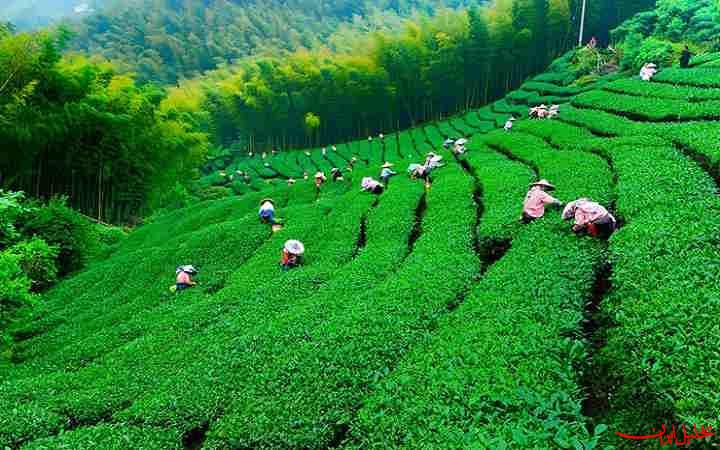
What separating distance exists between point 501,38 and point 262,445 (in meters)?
53.4

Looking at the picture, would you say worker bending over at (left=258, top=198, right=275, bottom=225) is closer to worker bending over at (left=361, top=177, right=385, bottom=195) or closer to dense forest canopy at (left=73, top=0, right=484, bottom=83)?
worker bending over at (left=361, top=177, right=385, bottom=195)

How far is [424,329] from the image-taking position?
778 cm

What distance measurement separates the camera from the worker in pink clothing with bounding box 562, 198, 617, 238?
9.05 m

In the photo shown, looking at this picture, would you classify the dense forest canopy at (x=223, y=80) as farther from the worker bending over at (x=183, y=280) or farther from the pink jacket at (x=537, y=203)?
the pink jacket at (x=537, y=203)

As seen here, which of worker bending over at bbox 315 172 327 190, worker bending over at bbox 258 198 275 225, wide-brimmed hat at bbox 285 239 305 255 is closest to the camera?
wide-brimmed hat at bbox 285 239 305 255

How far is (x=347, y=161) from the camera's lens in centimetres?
4416

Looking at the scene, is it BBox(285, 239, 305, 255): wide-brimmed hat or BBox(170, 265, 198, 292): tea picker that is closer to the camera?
BBox(285, 239, 305, 255): wide-brimmed hat

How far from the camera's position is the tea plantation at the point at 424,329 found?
5.23 metres

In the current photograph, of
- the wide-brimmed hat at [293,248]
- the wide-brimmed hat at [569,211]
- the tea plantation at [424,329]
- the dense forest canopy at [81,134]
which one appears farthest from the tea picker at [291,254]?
the dense forest canopy at [81,134]

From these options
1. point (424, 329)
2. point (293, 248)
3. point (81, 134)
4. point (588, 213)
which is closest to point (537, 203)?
point (588, 213)

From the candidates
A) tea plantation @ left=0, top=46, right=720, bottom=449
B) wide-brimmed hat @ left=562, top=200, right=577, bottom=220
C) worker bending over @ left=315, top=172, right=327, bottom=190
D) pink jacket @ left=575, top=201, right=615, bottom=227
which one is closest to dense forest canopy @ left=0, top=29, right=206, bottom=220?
tea plantation @ left=0, top=46, right=720, bottom=449

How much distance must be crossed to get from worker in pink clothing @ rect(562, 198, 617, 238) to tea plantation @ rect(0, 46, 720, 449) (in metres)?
0.34

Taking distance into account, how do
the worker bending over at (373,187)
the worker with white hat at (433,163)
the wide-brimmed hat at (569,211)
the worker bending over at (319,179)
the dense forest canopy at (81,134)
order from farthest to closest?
1. the worker bending over at (319,179)
2. the worker with white hat at (433,163)
3. the dense forest canopy at (81,134)
4. the worker bending over at (373,187)
5. the wide-brimmed hat at (569,211)

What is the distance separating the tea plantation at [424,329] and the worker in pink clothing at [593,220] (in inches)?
13.3
